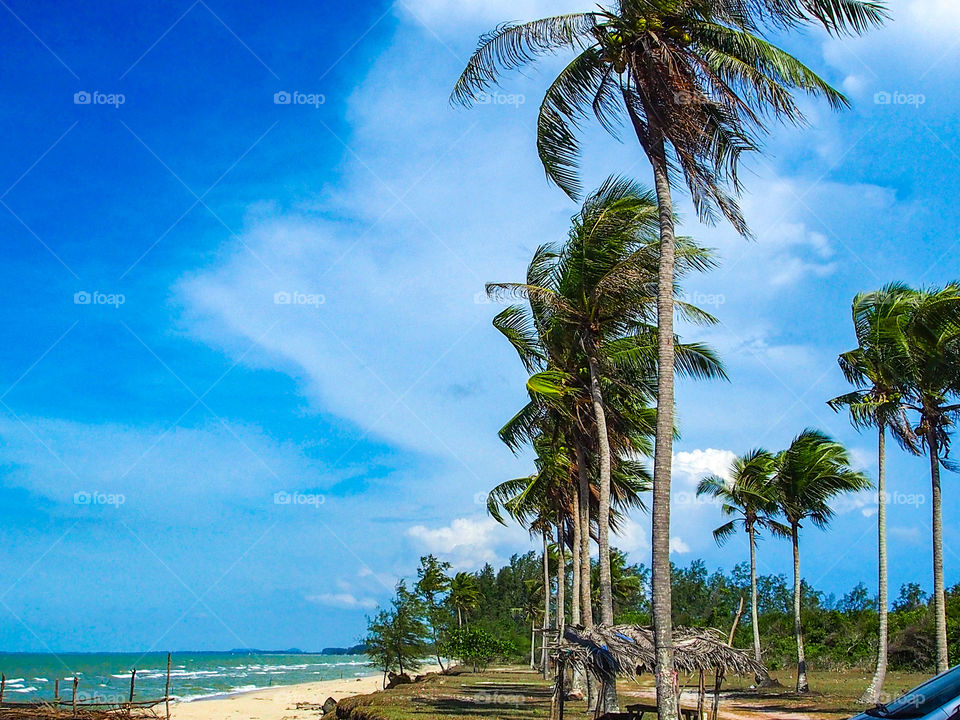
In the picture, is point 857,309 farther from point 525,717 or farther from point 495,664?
point 495,664

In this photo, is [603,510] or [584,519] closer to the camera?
[603,510]

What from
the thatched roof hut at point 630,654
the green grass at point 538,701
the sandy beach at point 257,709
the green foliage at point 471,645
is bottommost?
the sandy beach at point 257,709

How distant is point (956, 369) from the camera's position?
63.9 ft

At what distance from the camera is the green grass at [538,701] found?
21109 mm

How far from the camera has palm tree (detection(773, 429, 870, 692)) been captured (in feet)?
99.2

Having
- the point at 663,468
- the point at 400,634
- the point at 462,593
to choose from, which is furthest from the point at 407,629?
the point at 663,468

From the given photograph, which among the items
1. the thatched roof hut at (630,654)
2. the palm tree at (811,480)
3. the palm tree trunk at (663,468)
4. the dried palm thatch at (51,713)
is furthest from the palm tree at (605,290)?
the dried palm thatch at (51,713)

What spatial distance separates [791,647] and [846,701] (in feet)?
69.1

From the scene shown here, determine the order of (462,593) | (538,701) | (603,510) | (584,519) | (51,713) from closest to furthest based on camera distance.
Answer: (603,510)
(584,519)
(538,701)
(51,713)
(462,593)

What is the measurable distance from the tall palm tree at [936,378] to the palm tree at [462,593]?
45.0 metres

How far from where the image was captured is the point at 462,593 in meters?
62.1

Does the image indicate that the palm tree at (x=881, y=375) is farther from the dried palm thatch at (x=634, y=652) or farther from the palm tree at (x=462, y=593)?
the palm tree at (x=462, y=593)

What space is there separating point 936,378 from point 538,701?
1538 centimetres

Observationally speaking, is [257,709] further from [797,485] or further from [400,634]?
[797,485]
